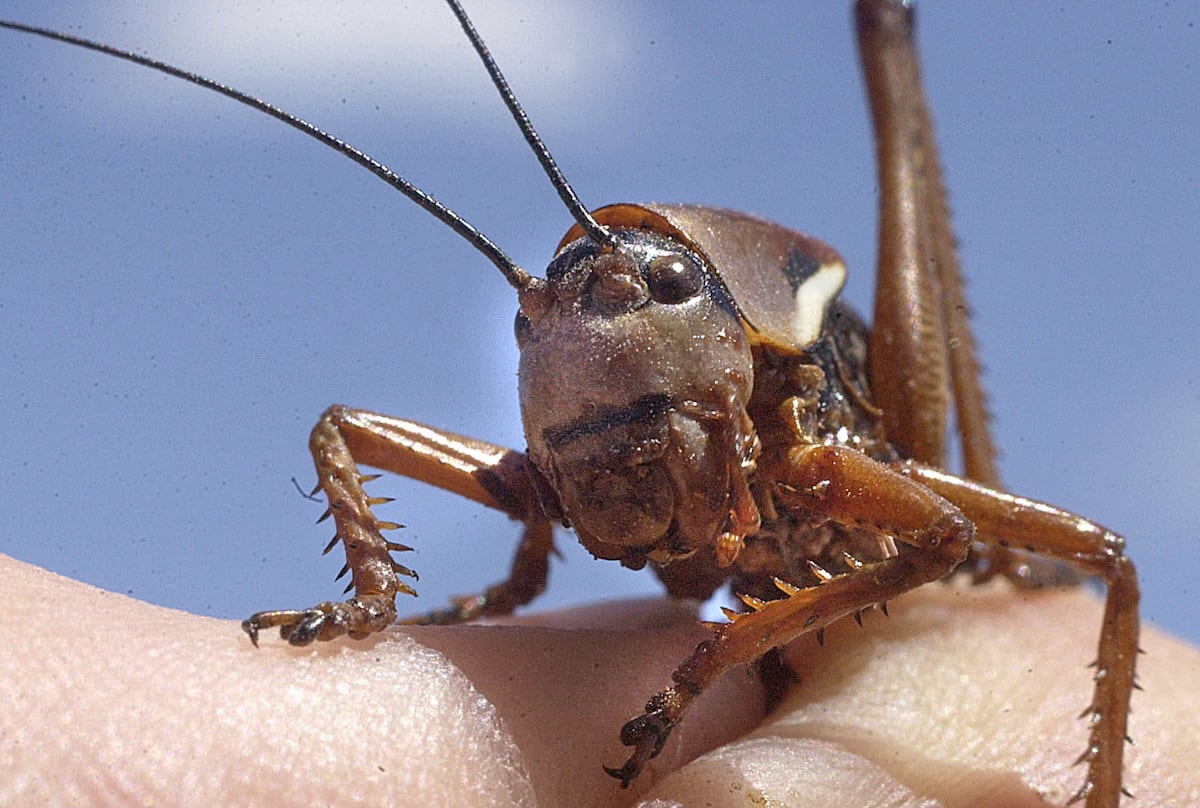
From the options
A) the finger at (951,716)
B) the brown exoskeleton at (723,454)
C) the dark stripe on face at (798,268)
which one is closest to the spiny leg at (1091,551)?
the brown exoskeleton at (723,454)

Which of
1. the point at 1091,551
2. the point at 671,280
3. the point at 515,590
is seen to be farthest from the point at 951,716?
the point at 671,280

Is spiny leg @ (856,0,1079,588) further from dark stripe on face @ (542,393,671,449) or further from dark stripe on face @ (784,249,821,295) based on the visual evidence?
dark stripe on face @ (542,393,671,449)

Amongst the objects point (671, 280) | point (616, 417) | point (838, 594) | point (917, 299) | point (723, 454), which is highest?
point (671, 280)

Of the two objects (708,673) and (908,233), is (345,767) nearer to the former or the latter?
(708,673)

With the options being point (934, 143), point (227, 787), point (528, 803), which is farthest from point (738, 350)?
point (934, 143)

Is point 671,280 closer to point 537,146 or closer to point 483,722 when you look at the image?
point 537,146

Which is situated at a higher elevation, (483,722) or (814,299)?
(814,299)
